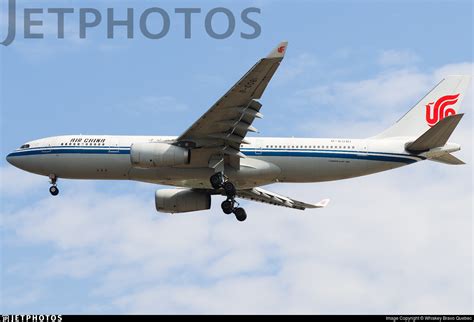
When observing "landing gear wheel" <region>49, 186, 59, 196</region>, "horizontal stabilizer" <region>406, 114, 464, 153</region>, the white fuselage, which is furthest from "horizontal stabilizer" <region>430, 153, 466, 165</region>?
"landing gear wheel" <region>49, 186, 59, 196</region>

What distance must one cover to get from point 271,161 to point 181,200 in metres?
7.23

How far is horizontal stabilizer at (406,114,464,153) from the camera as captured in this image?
1898 inches

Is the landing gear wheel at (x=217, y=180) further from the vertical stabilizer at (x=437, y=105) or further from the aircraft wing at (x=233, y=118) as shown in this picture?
the vertical stabilizer at (x=437, y=105)

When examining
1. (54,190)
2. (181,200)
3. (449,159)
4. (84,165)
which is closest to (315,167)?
(449,159)

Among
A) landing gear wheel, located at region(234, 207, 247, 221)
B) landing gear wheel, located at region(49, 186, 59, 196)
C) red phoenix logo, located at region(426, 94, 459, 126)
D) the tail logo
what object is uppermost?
red phoenix logo, located at region(426, 94, 459, 126)

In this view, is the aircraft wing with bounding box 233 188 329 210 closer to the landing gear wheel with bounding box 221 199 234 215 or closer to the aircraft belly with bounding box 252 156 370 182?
the landing gear wheel with bounding box 221 199 234 215

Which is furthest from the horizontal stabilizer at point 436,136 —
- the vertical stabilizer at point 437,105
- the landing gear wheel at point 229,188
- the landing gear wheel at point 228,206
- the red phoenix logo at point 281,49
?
the red phoenix logo at point 281,49

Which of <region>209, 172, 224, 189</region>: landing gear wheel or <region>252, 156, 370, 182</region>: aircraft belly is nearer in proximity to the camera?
<region>209, 172, 224, 189</region>: landing gear wheel

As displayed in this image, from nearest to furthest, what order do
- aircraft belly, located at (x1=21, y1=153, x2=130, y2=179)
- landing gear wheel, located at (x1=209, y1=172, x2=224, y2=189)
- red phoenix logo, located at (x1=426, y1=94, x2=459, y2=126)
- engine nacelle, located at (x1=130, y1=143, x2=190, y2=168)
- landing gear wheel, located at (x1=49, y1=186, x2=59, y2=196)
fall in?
engine nacelle, located at (x1=130, y1=143, x2=190, y2=168) → landing gear wheel, located at (x1=209, y1=172, x2=224, y2=189) → aircraft belly, located at (x1=21, y1=153, x2=130, y2=179) → landing gear wheel, located at (x1=49, y1=186, x2=59, y2=196) → red phoenix logo, located at (x1=426, y1=94, x2=459, y2=126)

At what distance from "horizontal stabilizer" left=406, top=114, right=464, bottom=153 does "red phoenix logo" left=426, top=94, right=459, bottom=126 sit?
14.5 ft

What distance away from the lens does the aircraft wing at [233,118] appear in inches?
1774

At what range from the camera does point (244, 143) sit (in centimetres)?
5053

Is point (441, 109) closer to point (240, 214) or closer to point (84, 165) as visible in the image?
point (240, 214)

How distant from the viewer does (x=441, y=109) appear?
54.8 m
